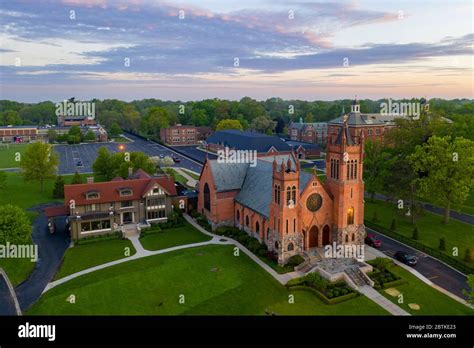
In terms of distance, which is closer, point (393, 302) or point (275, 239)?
point (393, 302)

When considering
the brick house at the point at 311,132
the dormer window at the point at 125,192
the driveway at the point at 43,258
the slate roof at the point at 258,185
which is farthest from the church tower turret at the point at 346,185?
the brick house at the point at 311,132

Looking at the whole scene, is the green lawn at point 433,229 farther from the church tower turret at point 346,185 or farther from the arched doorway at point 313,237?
the arched doorway at point 313,237

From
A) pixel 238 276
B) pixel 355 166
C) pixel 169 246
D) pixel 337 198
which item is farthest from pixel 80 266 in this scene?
pixel 355 166

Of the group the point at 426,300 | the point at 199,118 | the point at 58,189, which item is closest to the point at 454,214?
the point at 426,300

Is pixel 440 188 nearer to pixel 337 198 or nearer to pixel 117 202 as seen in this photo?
pixel 337 198

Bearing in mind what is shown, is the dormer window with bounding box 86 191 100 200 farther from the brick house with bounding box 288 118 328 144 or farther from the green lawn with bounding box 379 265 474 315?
the brick house with bounding box 288 118 328 144
